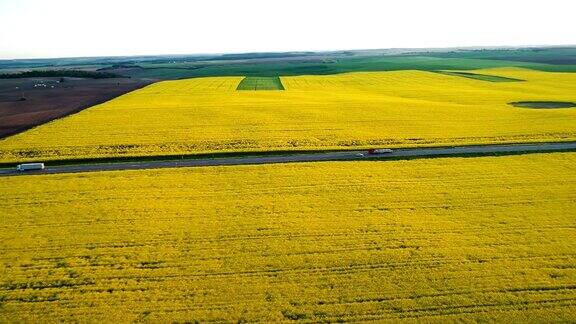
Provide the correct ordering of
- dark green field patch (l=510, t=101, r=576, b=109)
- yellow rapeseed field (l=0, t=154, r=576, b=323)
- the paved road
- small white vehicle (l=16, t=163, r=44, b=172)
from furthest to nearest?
1. dark green field patch (l=510, t=101, r=576, b=109)
2. the paved road
3. small white vehicle (l=16, t=163, r=44, b=172)
4. yellow rapeseed field (l=0, t=154, r=576, b=323)

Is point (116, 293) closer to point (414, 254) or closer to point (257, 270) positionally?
point (257, 270)

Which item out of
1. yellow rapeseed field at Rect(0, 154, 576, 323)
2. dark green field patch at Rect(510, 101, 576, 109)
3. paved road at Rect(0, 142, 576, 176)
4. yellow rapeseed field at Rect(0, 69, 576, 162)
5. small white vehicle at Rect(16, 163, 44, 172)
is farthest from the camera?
dark green field patch at Rect(510, 101, 576, 109)

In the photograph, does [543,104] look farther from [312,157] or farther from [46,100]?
[46,100]

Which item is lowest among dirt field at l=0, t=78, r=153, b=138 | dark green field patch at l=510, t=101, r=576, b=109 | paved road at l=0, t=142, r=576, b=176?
paved road at l=0, t=142, r=576, b=176

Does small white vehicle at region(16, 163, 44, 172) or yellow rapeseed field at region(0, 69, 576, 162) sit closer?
small white vehicle at region(16, 163, 44, 172)

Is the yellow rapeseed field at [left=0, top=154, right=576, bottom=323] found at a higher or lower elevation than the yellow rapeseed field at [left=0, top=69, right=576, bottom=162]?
lower

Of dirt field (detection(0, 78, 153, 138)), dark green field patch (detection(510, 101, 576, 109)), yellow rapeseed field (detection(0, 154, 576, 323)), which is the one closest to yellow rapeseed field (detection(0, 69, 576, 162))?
dark green field patch (detection(510, 101, 576, 109))

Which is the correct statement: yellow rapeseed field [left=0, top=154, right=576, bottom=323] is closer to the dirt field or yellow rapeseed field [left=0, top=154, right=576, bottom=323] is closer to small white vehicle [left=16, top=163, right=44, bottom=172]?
small white vehicle [left=16, top=163, right=44, bottom=172]
